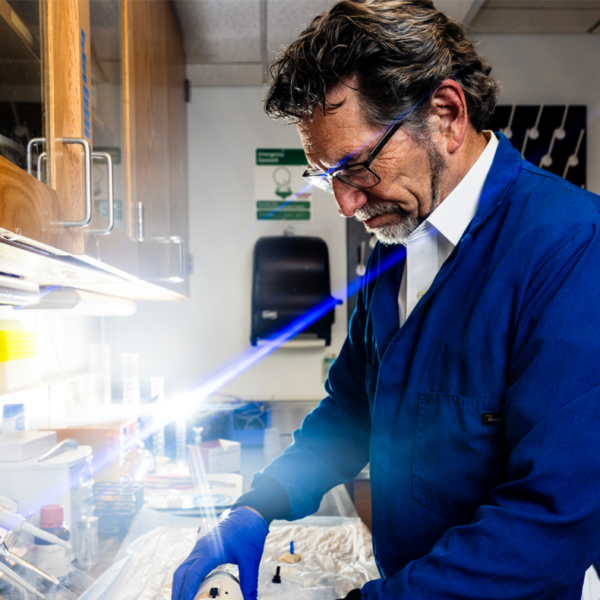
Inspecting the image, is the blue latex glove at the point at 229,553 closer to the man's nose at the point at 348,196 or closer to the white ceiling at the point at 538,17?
the man's nose at the point at 348,196

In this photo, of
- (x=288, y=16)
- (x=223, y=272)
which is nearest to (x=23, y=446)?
(x=223, y=272)

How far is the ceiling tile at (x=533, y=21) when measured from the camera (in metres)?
2.48

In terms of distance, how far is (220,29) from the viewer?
88.8 inches

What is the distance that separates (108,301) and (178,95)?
93cm

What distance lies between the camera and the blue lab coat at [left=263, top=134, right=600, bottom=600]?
63 centimetres

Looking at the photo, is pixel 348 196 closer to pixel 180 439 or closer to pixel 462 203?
pixel 462 203

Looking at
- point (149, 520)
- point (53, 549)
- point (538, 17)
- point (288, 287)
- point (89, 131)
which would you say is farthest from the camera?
point (288, 287)

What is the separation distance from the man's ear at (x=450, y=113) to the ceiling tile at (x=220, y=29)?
150cm

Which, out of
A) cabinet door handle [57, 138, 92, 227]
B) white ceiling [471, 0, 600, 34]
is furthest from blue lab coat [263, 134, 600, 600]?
white ceiling [471, 0, 600, 34]

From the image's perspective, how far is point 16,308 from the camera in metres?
1.43

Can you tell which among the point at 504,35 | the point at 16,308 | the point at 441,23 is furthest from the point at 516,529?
the point at 504,35

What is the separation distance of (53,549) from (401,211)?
38.2 inches

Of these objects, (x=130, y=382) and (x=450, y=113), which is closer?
(x=450, y=113)

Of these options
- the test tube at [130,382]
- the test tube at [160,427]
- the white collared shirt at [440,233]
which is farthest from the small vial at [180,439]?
the white collared shirt at [440,233]
